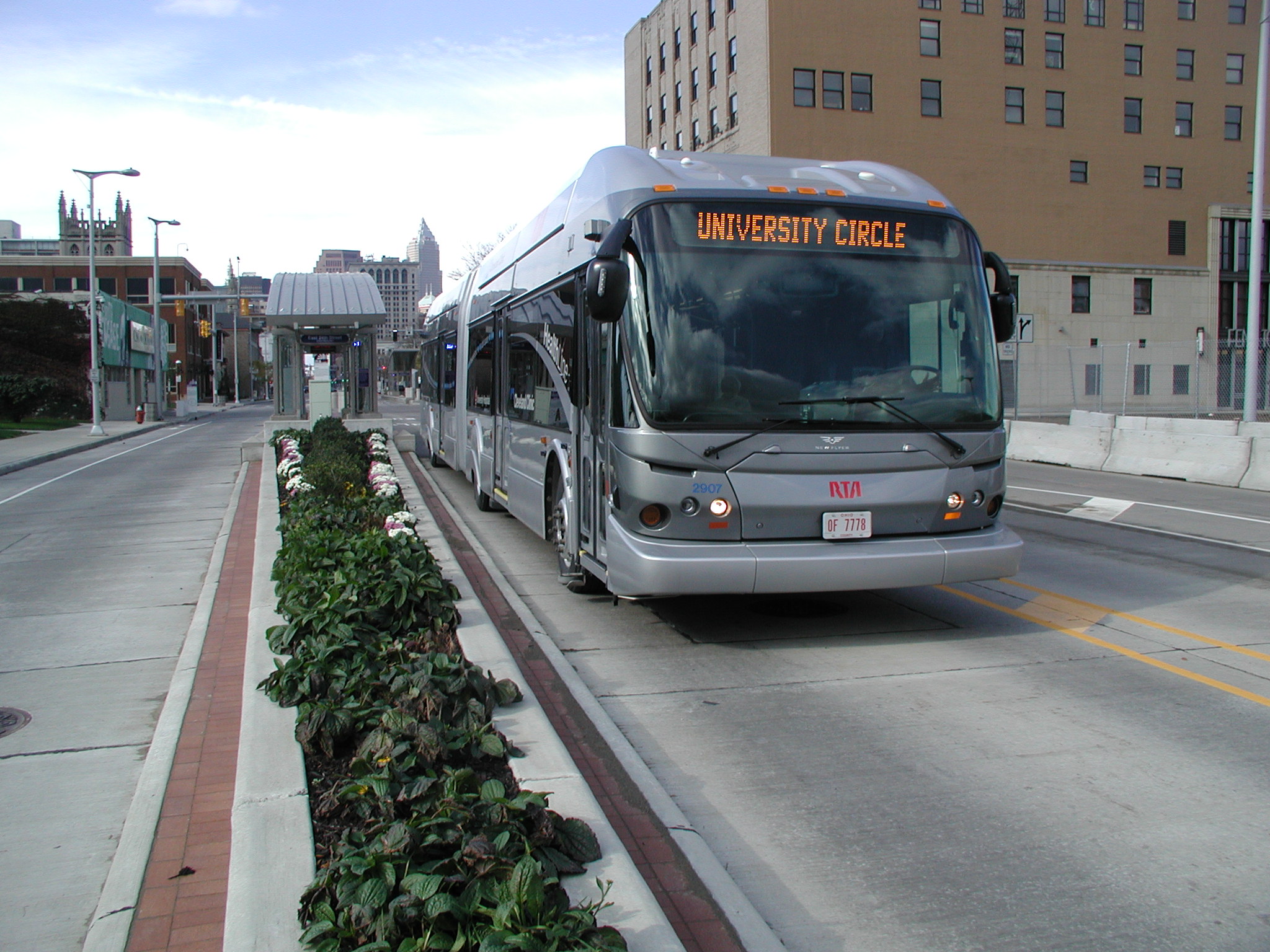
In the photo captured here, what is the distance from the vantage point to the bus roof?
7320 millimetres

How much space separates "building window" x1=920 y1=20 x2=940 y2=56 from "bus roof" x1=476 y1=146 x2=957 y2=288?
42.8 metres

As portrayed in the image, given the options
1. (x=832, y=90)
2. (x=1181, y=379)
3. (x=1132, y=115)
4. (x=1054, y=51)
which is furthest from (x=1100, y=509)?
(x=1132, y=115)

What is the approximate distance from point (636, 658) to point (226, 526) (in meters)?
8.06

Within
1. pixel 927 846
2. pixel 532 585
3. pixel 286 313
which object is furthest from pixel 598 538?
pixel 286 313

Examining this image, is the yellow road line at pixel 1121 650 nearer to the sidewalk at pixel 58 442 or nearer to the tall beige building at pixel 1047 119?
the sidewalk at pixel 58 442

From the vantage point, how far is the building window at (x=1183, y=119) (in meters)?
51.2

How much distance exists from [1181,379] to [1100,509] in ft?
84.0

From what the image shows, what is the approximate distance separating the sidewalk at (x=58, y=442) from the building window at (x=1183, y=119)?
4851 cm

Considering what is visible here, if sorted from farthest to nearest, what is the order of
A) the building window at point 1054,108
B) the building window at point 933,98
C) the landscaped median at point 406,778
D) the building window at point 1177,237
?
the building window at point 1177,237 < the building window at point 1054,108 < the building window at point 933,98 < the landscaped median at point 406,778

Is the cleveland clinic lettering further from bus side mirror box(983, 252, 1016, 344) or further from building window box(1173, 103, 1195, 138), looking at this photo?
building window box(1173, 103, 1195, 138)

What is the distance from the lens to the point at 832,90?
4553cm

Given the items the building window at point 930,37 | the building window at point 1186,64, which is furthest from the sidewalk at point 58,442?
the building window at point 1186,64

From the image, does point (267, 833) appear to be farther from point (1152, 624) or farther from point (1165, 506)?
point (1165, 506)

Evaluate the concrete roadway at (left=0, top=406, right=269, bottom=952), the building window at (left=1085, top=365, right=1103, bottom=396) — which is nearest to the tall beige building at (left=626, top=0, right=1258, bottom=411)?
the building window at (left=1085, top=365, right=1103, bottom=396)
